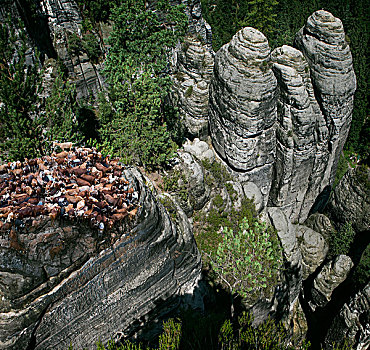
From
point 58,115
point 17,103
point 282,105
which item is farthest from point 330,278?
point 17,103

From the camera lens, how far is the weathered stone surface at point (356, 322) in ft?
55.8

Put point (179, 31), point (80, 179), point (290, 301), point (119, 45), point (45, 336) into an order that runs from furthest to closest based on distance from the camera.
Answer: point (179, 31), point (290, 301), point (119, 45), point (80, 179), point (45, 336)

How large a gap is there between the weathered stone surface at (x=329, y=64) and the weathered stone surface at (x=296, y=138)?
0.88 metres

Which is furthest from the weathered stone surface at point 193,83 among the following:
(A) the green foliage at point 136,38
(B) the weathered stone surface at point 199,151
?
(A) the green foliage at point 136,38

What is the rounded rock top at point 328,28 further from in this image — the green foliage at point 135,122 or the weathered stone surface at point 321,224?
the green foliage at point 135,122

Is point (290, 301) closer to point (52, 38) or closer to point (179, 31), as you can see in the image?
point (179, 31)

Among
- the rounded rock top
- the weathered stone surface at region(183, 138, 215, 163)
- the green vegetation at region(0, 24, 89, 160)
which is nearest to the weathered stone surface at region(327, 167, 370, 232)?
the rounded rock top

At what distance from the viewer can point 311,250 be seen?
1002 inches

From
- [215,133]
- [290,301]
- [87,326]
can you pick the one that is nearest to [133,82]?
[215,133]

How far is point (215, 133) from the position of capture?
25438 millimetres

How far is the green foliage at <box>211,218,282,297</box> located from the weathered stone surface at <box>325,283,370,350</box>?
16.2 ft

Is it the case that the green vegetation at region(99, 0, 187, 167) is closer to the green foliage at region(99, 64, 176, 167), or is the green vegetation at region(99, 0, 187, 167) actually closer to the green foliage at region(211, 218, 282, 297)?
the green foliage at region(99, 64, 176, 167)

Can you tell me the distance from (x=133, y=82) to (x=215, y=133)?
9899 millimetres

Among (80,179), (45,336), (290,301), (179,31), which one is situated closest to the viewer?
(45,336)
